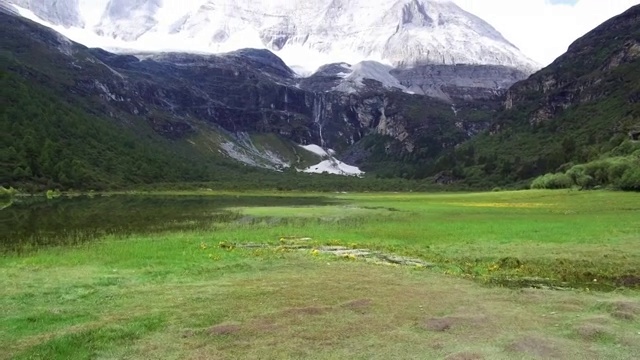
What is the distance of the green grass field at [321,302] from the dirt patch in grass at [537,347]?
0.26ft

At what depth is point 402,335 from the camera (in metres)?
19.7

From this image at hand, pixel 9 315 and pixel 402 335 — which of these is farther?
pixel 9 315

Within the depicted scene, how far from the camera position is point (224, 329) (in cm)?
2011

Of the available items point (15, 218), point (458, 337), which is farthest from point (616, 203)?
point (15, 218)

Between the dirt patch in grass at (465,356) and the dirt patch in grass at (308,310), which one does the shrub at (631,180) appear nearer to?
the dirt patch in grass at (308,310)

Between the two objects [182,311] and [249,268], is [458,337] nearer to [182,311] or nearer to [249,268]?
[182,311]

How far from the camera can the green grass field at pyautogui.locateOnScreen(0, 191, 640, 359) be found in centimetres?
1844

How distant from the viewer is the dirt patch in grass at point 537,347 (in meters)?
17.6

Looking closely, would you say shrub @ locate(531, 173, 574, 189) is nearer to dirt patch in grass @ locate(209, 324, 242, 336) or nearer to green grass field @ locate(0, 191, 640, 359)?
green grass field @ locate(0, 191, 640, 359)

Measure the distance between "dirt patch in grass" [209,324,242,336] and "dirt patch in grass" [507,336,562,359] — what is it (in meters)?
9.64

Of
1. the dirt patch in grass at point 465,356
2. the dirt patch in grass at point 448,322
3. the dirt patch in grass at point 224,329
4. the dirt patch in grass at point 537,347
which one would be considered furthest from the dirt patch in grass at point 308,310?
the dirt patch in grass at point 537,347

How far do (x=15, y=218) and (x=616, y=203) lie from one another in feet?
288

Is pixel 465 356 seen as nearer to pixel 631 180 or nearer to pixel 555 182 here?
pixel 631 180

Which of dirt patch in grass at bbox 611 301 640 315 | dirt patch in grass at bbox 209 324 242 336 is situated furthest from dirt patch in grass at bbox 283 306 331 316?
dirt patch in grass at bbox 611 301 640 315
